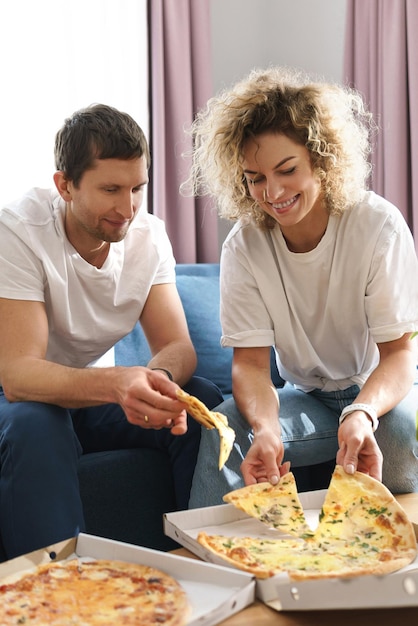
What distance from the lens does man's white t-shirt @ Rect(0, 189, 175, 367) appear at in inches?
82.5

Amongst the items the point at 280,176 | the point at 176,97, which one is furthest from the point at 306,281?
the point at 176,97

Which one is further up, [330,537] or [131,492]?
[330,537]

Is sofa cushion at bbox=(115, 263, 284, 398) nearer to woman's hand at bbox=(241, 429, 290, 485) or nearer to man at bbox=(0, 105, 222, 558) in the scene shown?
man at bbox=(0, 105, 222, 558)

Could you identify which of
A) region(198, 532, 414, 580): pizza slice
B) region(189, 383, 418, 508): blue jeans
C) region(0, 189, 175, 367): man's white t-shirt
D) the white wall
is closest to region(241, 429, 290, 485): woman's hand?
region(189, 383, 418, 508): blue jeans

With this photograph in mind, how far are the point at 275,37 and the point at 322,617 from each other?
352cm

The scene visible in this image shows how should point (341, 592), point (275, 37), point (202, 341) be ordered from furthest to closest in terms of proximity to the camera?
point (275, 37) < point (202, 341) < point (341, 592)

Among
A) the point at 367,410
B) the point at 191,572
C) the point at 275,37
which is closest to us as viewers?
the point at 191,572

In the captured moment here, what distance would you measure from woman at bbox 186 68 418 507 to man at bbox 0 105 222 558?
0.20 m

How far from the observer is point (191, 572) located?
1.31m

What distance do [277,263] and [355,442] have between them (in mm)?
625

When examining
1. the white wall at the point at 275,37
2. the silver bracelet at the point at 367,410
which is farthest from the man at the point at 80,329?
the white wall at the point at 275,37

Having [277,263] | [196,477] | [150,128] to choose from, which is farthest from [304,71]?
[196,477]

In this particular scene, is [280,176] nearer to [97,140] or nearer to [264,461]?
[97,140]

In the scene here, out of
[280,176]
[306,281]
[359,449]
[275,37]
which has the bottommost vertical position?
[359,449]
